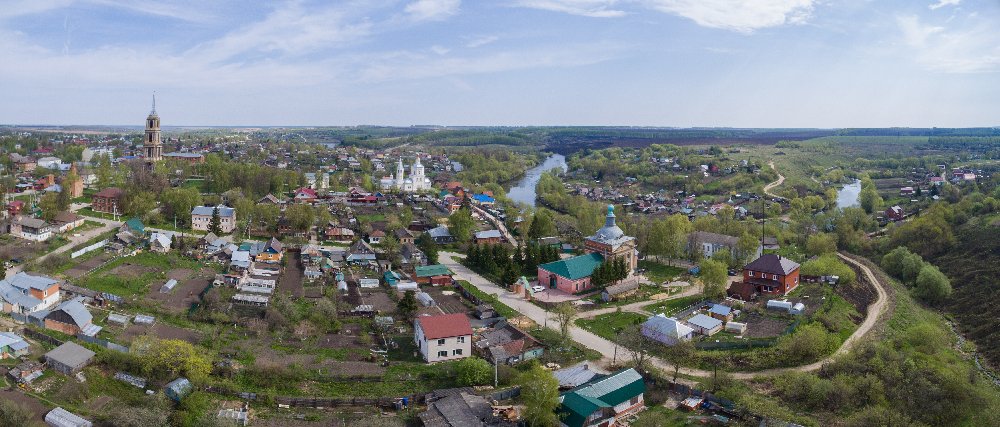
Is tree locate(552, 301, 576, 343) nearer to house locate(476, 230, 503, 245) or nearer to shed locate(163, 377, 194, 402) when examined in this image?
shed locate(163, 377, 194, 402)

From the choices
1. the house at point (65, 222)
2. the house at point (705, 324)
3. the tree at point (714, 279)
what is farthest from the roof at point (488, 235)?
the house at point (65, 222)

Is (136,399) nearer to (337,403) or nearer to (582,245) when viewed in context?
(337,403)

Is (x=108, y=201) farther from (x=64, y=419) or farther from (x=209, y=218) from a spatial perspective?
(x=64, y=419)

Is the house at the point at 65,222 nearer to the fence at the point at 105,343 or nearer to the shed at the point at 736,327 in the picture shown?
the fence at the point at 105,343

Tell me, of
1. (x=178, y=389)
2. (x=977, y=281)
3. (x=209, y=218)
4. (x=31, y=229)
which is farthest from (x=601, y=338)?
(x=31, y=229)

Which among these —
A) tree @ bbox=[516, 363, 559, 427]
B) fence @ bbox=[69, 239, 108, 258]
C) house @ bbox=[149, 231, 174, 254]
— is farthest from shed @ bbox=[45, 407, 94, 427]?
house @ bbox=[149, 231, 174, 254]
